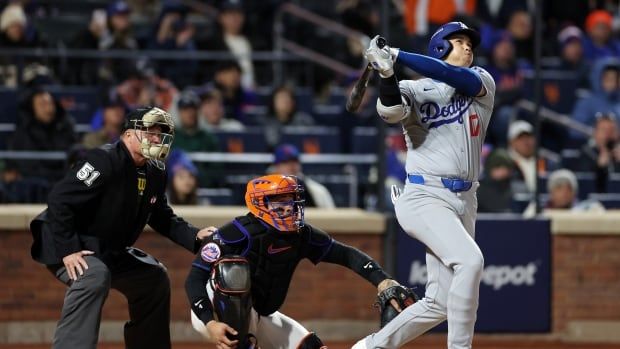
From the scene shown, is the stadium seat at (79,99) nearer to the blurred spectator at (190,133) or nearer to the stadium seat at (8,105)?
the stadium seat at (8,105)

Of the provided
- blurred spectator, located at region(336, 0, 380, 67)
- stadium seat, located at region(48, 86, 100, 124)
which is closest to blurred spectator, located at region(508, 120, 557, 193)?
blurred spectator, located at region(336, 0, 380, 67)

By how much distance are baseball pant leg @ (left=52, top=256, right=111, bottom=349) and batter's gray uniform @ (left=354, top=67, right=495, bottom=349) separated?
1.40 m

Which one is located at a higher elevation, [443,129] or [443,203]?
[443,129]

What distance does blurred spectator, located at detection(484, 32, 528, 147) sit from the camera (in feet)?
41.5

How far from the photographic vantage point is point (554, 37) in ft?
51.2

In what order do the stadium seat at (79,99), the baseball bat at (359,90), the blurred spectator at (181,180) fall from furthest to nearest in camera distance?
the stadium seat at (79,99), the blurred spectator at (181,180), the baseball bat at (359,90)

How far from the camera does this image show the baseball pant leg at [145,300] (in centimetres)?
734

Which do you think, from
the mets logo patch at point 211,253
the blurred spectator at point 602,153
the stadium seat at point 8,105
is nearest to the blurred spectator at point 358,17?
the blurred spectator at point 602,153

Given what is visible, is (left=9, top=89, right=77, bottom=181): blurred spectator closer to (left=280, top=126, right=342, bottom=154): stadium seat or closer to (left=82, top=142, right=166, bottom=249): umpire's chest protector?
(left=280, top=126, right=342, bottom=154): stadium seat

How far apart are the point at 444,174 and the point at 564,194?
477cm

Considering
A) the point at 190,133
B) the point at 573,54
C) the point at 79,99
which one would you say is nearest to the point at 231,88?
the point at 190,133

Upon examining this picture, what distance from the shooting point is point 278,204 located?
679 cm

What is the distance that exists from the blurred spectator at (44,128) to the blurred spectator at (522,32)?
18.0 ft

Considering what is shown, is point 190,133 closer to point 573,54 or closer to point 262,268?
point 262,268
